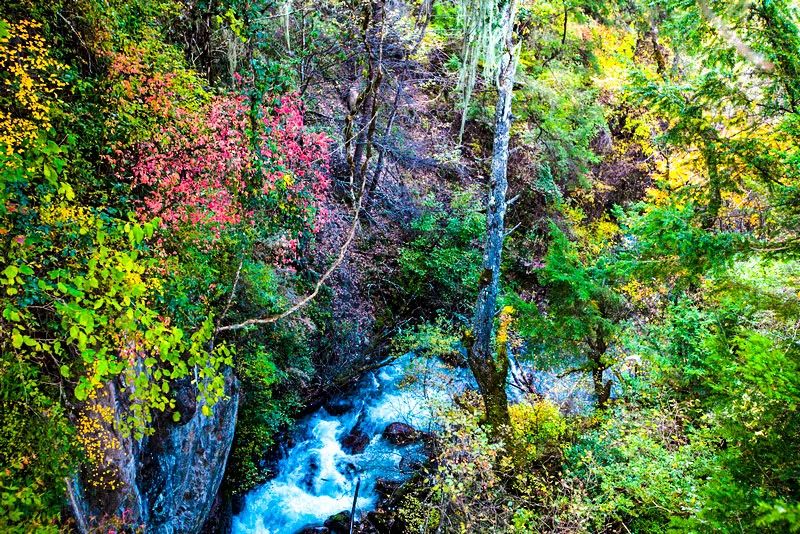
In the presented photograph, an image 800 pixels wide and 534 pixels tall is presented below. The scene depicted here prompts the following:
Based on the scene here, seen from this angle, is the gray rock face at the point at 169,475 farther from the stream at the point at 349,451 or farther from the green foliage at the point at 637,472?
the green foliage at the point at 637,472

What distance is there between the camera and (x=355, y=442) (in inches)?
407

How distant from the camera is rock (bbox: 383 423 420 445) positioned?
10041mm

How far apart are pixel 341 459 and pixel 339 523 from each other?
61.2 inches

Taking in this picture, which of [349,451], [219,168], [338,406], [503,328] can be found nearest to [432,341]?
[503,328]

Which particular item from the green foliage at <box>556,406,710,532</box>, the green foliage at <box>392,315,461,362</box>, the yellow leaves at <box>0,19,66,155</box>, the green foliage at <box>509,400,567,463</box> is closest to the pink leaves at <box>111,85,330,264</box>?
the yellow leaves at <box>0,19,66,155</box>

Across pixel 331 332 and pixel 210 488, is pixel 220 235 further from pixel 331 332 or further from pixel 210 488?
pixel 331 332

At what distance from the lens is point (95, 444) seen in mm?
4270

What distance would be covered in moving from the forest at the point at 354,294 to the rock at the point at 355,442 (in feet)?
0.17

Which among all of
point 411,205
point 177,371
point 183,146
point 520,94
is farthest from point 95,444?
point 520,94

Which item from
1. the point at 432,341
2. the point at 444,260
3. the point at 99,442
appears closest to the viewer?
the point at 99,442

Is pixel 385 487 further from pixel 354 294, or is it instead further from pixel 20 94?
pixel 20 94

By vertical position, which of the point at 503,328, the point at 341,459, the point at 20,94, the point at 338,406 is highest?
the point at 503,328

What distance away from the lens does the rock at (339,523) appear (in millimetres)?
8508

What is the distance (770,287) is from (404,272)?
7.99 meters
